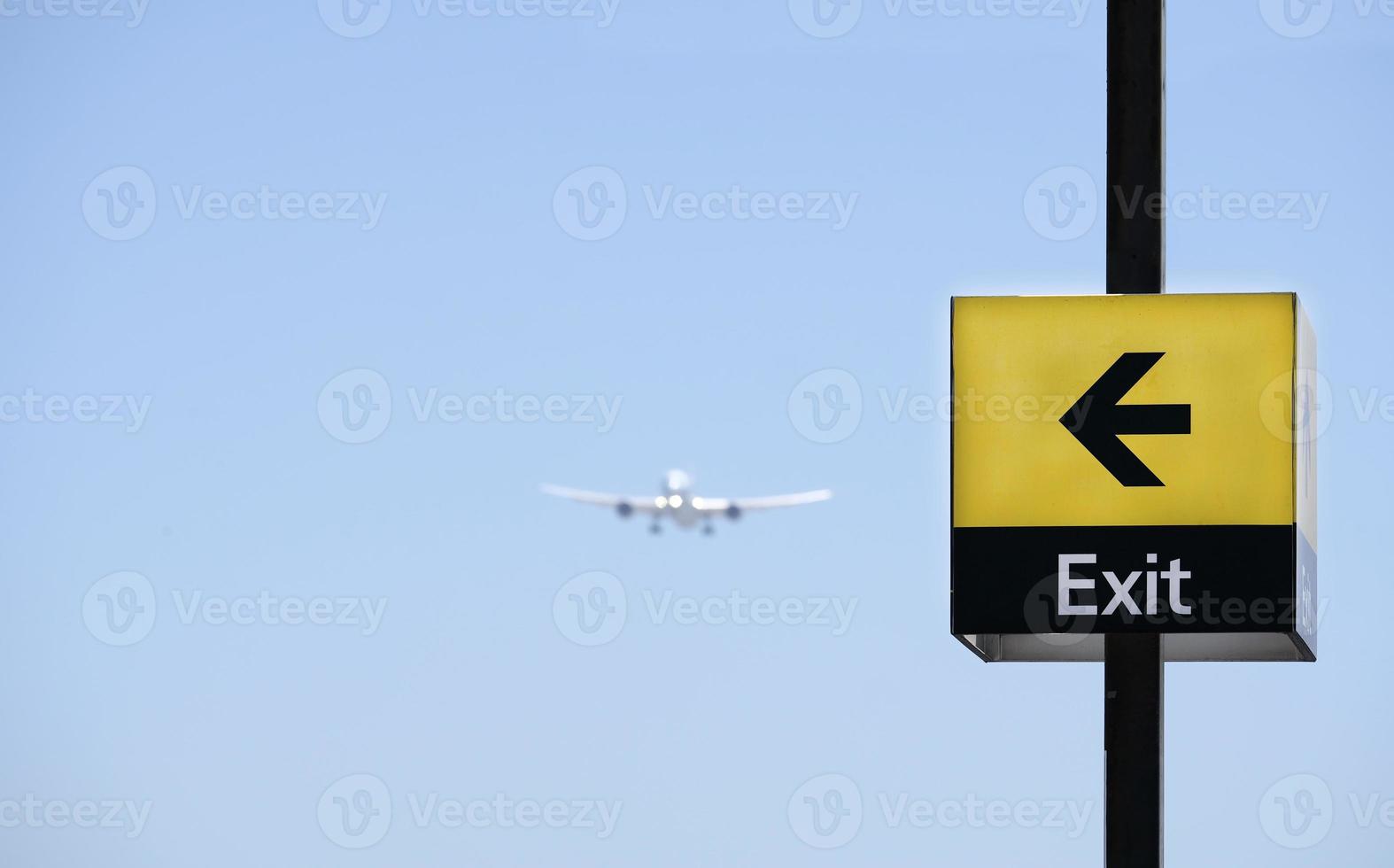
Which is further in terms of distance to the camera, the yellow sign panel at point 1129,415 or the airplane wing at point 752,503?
the airplane wing at point 752,503

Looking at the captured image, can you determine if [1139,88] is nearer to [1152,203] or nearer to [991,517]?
[1152,203]

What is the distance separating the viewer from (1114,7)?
34.0 ft

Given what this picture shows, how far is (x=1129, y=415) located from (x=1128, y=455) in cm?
24

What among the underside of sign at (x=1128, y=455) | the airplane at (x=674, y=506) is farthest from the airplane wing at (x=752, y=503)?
the underside of sign at (x=1128, y=455)

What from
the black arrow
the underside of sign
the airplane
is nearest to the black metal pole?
the underside of sign

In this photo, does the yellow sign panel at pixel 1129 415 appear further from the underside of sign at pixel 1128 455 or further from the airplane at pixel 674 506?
the airplane at pixel 674 506

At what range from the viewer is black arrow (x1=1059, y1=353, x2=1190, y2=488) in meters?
10.6

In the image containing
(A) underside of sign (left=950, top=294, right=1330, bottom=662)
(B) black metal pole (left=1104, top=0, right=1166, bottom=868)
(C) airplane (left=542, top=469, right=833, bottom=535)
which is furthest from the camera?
(C) airplane (left=542, top=469, right=833, bottom=535)

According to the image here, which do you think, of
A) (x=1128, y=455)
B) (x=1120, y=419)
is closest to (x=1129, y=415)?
(x=1120, y=419)

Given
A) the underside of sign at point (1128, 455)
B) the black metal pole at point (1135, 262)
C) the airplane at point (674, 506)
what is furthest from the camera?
the airplane at point (674, 506)

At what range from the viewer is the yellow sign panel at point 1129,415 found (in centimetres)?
1058

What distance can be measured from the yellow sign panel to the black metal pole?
41 cm

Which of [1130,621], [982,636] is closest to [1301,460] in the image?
[1130,621]

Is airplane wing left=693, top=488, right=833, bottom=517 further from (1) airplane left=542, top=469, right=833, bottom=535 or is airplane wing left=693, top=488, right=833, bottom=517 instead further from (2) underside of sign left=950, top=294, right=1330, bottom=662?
(2) underside of sign left=950, top=294, right=1330, bottom=662
